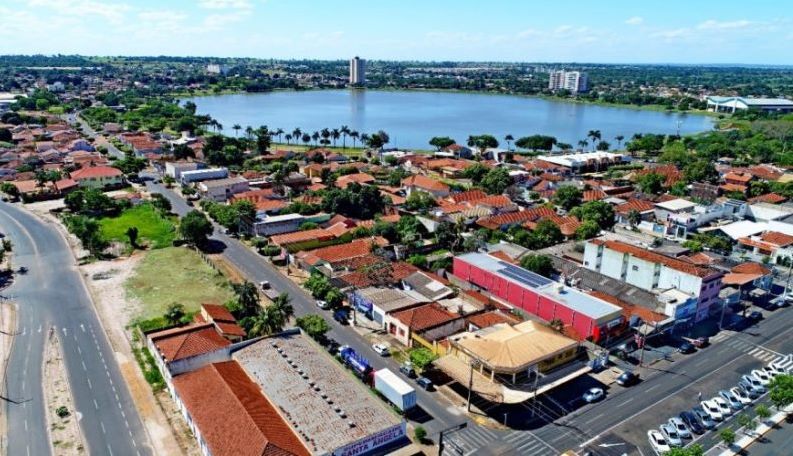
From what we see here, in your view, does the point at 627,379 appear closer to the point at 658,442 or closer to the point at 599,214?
the point at 658,442

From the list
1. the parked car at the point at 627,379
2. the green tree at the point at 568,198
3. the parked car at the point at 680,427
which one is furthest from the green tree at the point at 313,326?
the green tree at the point at 568,198

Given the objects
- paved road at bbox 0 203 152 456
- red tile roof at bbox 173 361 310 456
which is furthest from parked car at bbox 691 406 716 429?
paved road at bbox 0 203 152 456

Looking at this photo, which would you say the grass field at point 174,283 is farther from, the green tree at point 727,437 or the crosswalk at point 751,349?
the crosswalk at point 751,349

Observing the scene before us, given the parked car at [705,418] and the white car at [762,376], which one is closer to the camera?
the parked car at [705,418]

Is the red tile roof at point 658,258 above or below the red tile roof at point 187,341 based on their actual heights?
above

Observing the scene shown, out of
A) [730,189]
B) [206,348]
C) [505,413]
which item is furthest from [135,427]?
[730,189]

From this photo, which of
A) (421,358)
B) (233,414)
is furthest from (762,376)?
(233,414)
